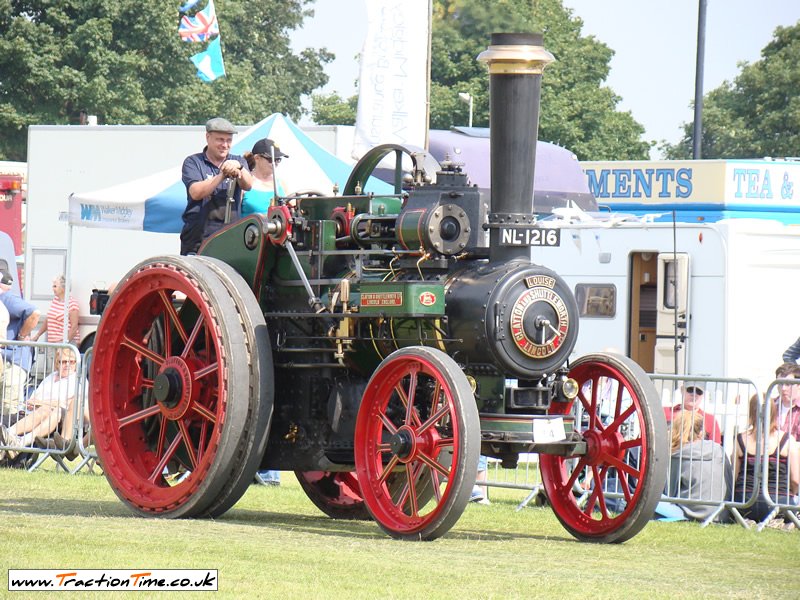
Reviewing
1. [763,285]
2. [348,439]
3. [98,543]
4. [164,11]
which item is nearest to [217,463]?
[348,439]

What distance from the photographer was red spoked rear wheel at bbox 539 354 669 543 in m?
8.07

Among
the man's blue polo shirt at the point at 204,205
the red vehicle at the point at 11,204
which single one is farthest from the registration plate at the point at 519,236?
the red vehicle at the point at 11,204

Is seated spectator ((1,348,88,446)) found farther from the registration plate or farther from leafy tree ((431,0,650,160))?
leafy tree ((431,0,650,160))

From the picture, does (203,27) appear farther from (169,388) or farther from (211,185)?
(169,388)

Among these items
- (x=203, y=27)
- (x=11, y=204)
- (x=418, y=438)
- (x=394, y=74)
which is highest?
(x=203, y=27)

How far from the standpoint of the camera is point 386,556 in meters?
7.20

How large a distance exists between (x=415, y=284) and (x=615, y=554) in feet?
5.30

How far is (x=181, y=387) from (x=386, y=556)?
209cm

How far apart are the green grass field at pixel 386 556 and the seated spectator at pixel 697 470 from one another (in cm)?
89

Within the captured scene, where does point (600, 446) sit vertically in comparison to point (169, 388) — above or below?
below

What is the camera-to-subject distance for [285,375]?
29.4 feet

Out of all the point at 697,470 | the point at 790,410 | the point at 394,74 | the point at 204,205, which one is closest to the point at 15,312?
the point at 394,74

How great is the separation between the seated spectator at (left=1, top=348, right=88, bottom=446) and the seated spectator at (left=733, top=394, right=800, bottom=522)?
209 inches

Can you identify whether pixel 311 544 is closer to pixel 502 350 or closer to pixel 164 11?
pixel 502 350
